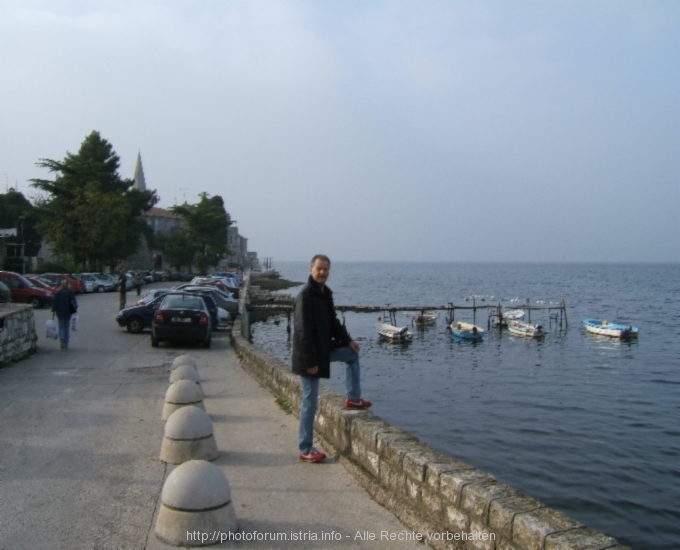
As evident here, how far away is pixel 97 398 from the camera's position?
406 inches

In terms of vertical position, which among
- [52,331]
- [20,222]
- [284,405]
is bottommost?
[284,405]

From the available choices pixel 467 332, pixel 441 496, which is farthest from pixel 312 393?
pixel 467 332

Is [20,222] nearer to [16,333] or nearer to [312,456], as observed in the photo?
[16,333]

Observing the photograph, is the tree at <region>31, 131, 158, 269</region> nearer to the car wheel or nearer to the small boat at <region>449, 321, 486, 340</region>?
the small boat at <region>449, 321, 486, 340</region>

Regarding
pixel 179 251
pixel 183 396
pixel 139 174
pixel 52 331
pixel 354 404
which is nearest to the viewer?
pixel 354 404

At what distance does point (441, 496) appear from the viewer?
464 centimetres

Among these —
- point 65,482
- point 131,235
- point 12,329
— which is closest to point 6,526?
point 65,482

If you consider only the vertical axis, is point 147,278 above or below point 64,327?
above

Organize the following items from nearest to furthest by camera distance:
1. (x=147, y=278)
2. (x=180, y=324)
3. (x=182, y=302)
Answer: (x=180, y=324) < (x=182, y=302) < (x=147, y=278)

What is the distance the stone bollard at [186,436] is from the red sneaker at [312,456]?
0.98 m

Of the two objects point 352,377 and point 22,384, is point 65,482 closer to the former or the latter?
point 352,377

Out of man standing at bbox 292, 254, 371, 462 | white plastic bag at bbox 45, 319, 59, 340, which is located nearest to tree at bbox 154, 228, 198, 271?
white plastic bag at bbox 45, 319, 59, 340

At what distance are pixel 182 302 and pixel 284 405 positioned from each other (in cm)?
1093

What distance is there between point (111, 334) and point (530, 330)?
37200 millimetres
